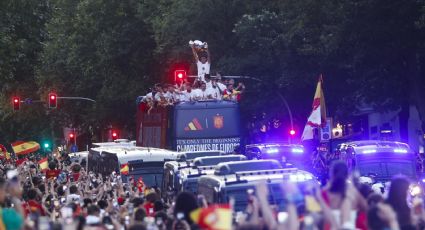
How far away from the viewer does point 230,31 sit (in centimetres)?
5638

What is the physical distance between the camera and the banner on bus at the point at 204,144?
32.7m

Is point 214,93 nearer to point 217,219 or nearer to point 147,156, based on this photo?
point 147,156

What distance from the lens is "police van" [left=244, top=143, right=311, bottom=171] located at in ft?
122

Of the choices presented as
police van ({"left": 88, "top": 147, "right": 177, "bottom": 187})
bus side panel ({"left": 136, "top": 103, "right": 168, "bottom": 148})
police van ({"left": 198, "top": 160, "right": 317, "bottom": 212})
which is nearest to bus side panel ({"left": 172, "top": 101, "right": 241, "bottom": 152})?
bus side panel ({"left": 136, "top": 103, "right": 168, "bottom": 148})

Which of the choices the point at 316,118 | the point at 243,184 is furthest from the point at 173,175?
the point at 316,118

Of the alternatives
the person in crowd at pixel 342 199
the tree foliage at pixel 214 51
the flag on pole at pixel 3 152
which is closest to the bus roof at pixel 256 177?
the person in crowd at pixel 342 199

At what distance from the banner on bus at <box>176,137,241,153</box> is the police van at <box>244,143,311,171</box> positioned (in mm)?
4180

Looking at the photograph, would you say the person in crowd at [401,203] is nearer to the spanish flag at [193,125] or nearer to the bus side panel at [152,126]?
the spanish flag at [193,125]

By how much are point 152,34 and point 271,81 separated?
40.4 ft

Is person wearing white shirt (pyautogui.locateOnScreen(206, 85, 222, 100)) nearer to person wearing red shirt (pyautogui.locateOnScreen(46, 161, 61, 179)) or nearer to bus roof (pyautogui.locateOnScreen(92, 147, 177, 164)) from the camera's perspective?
bus roof (pyautogui.locateOnScreen(92, 147, 177, 164))

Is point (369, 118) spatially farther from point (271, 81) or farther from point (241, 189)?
point (241, 189)

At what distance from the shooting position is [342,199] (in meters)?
11.1

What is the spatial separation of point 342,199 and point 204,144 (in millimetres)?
21604

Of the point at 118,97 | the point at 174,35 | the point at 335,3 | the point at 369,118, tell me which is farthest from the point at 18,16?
the point at 369,118
